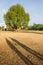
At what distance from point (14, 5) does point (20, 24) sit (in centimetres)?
709

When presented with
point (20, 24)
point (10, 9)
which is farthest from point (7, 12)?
point (20, 24)

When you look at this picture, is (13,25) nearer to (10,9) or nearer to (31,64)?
(10,9)

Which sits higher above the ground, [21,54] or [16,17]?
[16,17]

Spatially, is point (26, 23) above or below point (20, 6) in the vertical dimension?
below

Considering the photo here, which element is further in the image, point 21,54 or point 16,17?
point 16,17

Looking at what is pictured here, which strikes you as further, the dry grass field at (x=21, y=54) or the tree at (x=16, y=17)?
the tree at (x=16, y=17)

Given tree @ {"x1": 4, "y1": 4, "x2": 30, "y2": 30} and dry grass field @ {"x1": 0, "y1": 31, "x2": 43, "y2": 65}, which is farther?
tree @ {"x1": 4, "y1": 4, "x2": 30, "y2": 30}

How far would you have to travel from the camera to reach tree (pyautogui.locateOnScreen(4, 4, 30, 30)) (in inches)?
2537

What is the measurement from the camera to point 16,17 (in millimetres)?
64750

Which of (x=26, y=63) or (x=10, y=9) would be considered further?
(x=10, y=9)

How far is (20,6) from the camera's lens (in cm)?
6538

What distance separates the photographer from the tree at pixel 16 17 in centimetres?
6444

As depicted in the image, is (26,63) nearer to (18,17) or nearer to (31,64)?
(31,64)

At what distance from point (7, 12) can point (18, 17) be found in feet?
13.8
